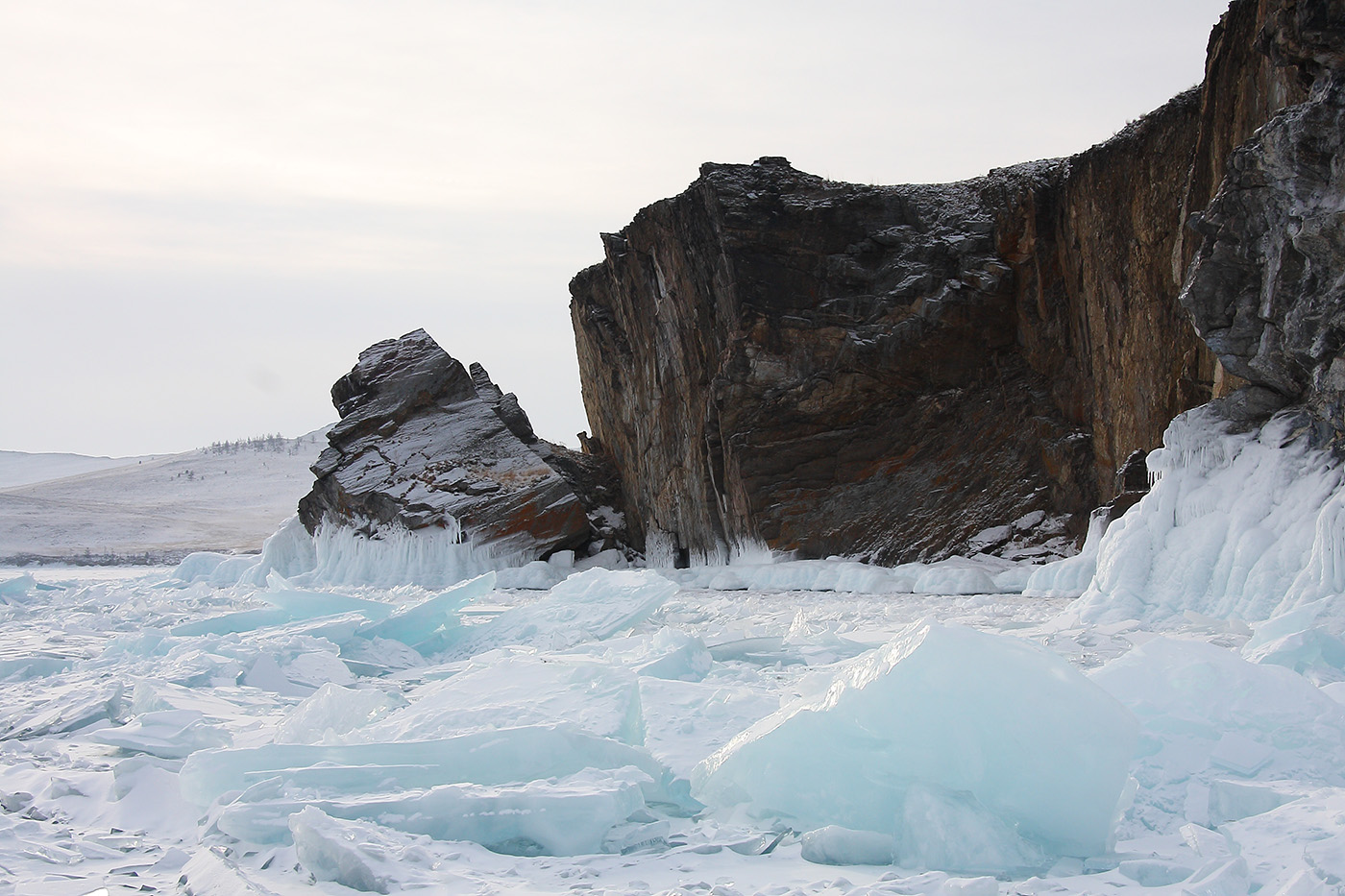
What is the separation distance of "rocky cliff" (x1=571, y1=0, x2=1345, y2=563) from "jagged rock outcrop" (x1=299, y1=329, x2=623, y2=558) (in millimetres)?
4313

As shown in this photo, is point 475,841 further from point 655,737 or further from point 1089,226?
point 1089,226

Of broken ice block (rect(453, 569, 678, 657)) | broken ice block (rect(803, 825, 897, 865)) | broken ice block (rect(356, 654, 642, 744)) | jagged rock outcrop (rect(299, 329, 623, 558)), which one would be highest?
jagged rock outcrop (rect(299, 329, 623, 558))

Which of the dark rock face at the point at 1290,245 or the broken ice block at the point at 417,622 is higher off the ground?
the dark rock face at the point at 1290,245

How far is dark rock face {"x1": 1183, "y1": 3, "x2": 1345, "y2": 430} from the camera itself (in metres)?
8.59

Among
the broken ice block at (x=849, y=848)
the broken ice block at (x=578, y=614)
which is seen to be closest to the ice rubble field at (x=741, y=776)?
the broken ice block at (x=849, y=848)

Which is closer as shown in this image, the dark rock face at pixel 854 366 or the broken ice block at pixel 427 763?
the broken ice block at pixel 427 763

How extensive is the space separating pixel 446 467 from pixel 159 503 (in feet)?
173

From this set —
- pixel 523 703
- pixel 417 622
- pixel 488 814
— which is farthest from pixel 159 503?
pixel 488 814

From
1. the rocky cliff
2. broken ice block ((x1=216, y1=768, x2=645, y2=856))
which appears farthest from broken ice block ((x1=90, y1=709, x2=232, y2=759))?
the rocky cliff

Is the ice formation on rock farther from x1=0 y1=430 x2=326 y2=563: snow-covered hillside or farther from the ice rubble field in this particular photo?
x1=0 y1=430 x2=326 y2=563: snow-covered hillside

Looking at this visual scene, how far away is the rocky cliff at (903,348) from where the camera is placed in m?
17.0

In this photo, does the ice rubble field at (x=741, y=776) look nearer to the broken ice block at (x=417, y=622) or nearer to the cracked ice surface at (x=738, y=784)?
the cracked ice surface at (x=738, y=784)

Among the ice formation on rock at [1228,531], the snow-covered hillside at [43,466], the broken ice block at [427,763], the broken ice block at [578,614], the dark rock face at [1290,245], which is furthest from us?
the snow-covered hillside at [43,466]

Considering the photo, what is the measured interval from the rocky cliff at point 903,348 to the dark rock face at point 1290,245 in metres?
5.63
